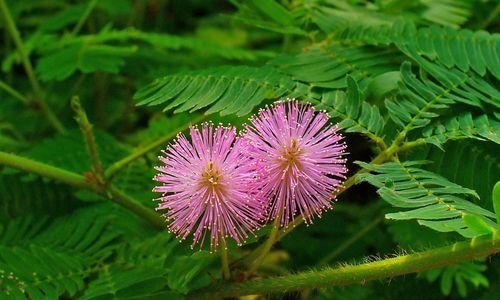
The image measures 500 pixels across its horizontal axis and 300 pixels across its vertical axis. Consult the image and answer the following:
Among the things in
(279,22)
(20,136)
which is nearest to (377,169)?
(279,22)

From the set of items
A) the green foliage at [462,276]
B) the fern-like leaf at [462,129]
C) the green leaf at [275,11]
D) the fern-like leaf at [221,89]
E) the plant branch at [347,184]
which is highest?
the green leaf at [275,11]

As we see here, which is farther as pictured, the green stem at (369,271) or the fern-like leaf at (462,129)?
the fern-like leaf at (462,129)

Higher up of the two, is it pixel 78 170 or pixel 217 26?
pixel 217 26

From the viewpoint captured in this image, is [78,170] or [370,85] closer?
[370,85]

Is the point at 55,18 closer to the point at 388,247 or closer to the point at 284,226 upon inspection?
the point at 388,247

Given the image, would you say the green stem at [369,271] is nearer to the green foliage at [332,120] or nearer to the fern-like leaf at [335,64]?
the green foliage at [332,120]

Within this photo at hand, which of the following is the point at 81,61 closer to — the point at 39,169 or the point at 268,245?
the point at 39,169

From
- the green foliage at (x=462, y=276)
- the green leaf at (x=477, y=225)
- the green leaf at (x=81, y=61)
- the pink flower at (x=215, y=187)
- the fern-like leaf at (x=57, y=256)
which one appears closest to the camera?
the green leaf at (x=477, y=225)

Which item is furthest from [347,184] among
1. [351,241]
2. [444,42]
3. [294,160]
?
[351,241]

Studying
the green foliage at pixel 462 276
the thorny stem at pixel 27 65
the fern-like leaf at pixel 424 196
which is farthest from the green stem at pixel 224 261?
the thorny stem at pixel 27 65
